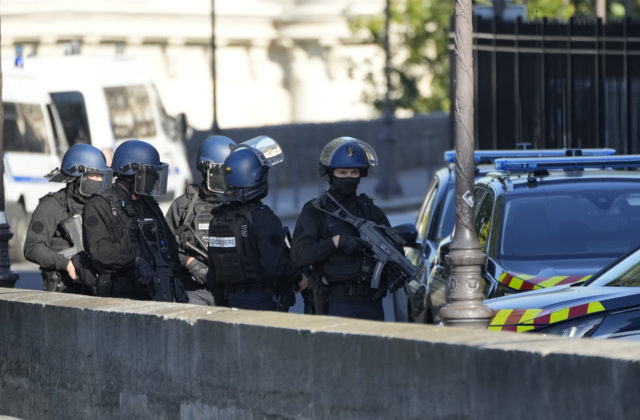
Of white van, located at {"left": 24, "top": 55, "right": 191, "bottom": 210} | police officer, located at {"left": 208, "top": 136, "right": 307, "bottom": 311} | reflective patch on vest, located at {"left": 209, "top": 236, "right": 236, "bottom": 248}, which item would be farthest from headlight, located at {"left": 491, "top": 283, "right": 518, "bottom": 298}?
white van, located at {"left": 24, "top": 55, "right": 191, "bottom": 210}

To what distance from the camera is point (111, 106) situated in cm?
2570

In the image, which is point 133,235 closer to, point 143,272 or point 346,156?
point 143,272

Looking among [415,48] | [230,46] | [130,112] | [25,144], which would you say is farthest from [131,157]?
[230,46]

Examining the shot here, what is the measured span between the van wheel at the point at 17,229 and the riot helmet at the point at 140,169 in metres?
12.8

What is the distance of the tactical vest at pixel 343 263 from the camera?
9109 millimetres

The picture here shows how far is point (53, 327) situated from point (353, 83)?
47.8m

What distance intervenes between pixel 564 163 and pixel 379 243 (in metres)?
2.07

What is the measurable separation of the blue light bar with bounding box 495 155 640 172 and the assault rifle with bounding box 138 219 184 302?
2276mm

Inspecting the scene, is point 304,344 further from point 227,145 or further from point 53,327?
point 227,145

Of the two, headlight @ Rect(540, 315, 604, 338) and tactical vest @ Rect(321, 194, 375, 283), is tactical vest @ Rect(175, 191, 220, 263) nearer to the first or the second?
tactical vest @ Rect(321, 194, 375, 283)

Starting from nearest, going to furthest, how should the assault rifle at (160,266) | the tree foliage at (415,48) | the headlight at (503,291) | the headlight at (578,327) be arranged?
the headlight at (578,327) < the headlight at (503,291) < the assault rifle at (160,266) < the tree foliage at (415,48)

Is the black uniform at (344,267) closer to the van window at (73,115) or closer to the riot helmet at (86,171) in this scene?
the riot helmet at (86,171)

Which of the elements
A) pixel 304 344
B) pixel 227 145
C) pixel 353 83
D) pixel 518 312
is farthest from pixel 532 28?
pixel 353 83

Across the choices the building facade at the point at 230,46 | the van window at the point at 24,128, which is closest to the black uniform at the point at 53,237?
the van window at the point at 24,128
